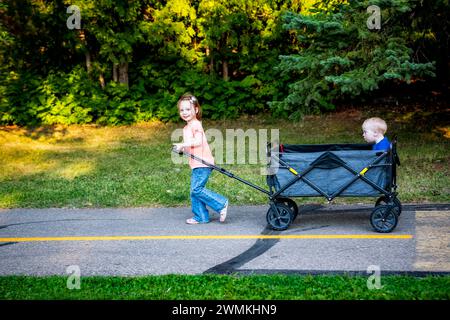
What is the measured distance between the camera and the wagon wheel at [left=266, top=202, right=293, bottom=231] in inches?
254

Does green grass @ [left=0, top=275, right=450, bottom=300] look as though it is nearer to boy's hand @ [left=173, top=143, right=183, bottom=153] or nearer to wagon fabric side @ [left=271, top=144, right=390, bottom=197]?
wagon fabric side @ [left=271, top=144, right=390, bottom=197]

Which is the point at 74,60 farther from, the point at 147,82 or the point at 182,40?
the point at 182,40

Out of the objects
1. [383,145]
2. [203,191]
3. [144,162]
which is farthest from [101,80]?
[383,145]

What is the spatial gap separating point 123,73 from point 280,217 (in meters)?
10.1

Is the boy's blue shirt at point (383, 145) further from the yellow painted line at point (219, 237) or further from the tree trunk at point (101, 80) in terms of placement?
the tree trunk at point (101, 80)

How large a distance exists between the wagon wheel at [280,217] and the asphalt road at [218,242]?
0.09 metres

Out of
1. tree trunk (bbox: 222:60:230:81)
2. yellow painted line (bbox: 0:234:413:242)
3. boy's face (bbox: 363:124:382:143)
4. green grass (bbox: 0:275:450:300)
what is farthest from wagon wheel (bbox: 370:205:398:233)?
tree trunk (bbox: 222:60:230:81)

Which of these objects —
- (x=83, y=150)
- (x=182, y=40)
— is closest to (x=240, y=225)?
(x=83, y=150)

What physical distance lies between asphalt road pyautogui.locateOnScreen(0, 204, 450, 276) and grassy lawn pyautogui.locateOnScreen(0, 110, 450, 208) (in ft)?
2.08

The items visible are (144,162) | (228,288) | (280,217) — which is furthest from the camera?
(144,162)

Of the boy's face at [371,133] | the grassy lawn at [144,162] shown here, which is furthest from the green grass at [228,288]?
the grassy lawn at [144,162]

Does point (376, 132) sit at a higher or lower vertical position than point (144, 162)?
higher

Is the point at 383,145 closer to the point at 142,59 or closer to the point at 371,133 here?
the point at 371,133

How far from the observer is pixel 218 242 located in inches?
243
